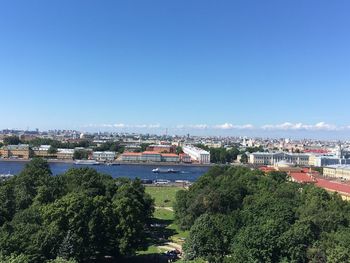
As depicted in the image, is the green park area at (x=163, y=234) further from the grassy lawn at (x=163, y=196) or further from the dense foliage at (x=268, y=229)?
the dense foliage at (x=268, y=229)

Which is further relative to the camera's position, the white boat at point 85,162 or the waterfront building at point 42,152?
the waterfront building at point 42,152

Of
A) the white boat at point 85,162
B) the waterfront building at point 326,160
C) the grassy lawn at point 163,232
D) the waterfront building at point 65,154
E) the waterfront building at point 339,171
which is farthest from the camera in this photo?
the waterfront building at point 65,154

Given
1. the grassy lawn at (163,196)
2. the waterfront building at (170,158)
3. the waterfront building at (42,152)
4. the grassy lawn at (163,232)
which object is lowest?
the grassy lawn at (163,196)

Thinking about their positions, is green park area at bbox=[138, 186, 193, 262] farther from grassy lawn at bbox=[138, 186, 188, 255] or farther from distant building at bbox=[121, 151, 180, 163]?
distant building at bbox=[121, 151, 180, 163]

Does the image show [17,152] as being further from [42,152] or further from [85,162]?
[85,162]

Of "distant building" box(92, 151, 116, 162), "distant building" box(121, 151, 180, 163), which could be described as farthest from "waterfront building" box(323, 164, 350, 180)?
"distant building" box(92, 151, 116, 162)

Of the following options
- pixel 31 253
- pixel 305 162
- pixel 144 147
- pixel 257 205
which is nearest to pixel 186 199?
pixel 257 205

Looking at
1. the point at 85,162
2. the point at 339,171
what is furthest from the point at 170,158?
the point at 339,171

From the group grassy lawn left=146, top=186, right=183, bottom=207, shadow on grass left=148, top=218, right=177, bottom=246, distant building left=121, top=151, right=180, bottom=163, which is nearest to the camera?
shadow on grass left=148, top=218, right=177, bottom=246

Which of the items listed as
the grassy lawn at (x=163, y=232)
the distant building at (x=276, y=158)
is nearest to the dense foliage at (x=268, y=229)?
the grassy lawn at (x=163, y=232)
